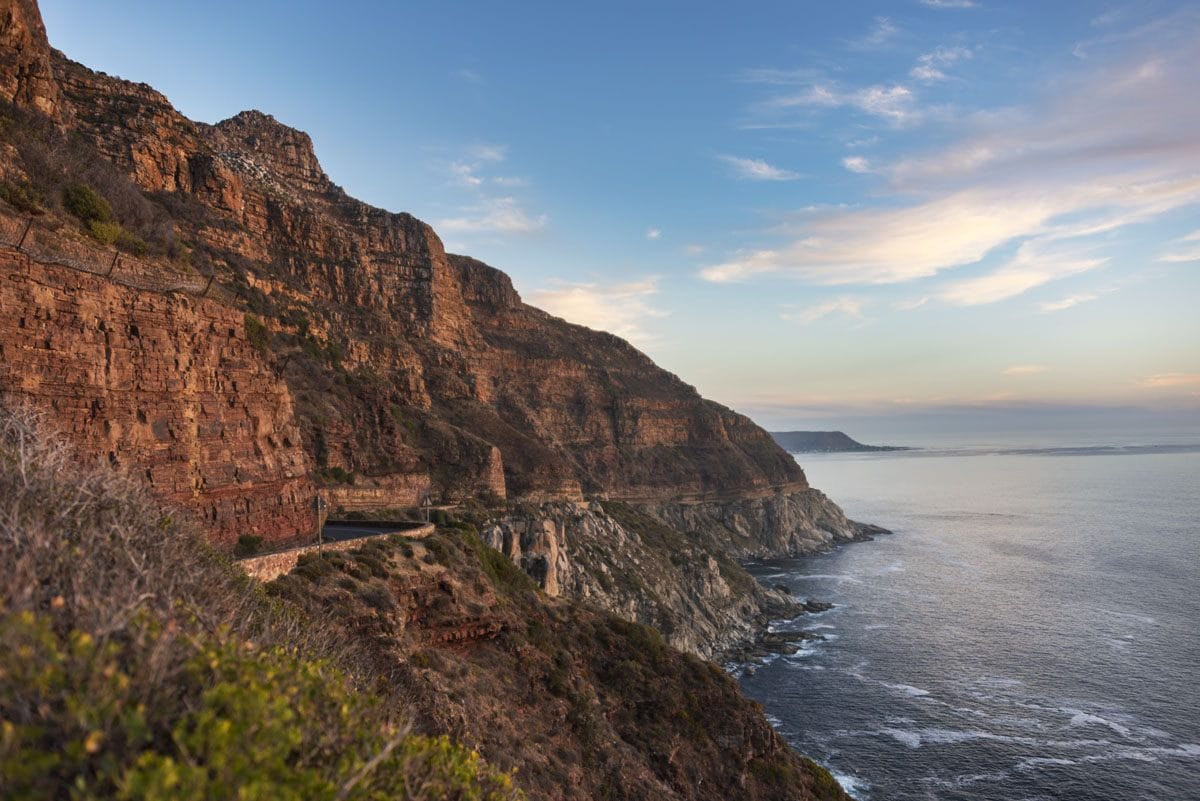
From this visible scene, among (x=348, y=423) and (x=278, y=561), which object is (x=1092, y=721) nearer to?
(x=278, y=561)

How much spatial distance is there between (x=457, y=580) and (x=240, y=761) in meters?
34.0

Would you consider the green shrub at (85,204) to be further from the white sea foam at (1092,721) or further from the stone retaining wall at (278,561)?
the white sea foam at (1092,721)

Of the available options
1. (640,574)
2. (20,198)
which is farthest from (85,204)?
(640,574)

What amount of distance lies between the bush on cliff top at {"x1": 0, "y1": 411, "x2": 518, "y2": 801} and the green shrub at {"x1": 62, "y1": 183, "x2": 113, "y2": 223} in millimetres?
19568

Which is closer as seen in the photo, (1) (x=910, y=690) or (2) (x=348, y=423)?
(1) (x=910, y=690)

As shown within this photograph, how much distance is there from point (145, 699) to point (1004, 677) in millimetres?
77599

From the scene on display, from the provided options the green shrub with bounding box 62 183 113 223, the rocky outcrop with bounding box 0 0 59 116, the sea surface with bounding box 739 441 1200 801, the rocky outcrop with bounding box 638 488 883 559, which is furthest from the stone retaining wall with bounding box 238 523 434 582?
the rocky outcrop with bounding box 638 488 883 559

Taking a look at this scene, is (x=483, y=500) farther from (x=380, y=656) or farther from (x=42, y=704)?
(x=42, y=704)

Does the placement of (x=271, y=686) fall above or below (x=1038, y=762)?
above

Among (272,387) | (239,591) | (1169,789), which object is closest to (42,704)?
(239,591)

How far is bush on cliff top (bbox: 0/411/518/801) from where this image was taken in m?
7.20

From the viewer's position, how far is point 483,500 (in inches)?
3177

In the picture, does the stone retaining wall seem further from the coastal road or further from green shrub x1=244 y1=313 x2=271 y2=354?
green shrub x1=244 y1=313 x2=271 y2=354

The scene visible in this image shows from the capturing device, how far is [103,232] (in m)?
28.0
